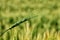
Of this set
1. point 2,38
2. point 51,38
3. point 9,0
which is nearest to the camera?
point 51,38

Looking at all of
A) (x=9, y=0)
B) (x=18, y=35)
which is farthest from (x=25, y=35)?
(x=9, y=0)

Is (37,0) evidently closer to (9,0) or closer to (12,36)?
(9,0)

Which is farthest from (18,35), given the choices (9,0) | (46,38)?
(9,0)

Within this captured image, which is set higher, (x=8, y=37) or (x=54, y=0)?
(x=8, y=37)

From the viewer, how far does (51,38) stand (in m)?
1.14

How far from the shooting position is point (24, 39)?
1.16 m

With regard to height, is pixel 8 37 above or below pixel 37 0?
above

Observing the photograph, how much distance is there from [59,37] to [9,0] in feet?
28.1

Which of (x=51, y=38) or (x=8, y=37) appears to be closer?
(x=51, y=38)

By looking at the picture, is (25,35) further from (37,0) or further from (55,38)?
(37,0)

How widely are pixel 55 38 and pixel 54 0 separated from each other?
8995mm

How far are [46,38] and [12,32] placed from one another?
0.15m

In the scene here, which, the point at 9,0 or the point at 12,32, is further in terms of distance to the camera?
the point at 9,0

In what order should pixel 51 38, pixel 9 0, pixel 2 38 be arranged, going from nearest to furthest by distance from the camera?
pixel 51 38, pixel 2 38, pixel 9 0
